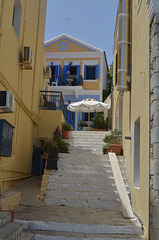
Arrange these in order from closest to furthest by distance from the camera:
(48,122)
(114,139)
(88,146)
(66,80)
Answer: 1. (114,139)
2. (88,146)
3. (48,122)
4. (66,80)

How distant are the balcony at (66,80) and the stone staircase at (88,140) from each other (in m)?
7.24

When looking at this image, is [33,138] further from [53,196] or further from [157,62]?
[157,62]

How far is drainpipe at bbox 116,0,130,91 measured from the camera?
27.9 ft


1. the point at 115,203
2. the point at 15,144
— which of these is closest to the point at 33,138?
the point at 15,144

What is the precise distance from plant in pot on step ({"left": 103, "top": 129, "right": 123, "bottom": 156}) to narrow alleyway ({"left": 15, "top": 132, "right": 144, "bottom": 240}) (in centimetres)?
92

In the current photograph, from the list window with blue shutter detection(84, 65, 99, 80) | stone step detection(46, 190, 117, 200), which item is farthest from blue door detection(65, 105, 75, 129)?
stone step detection(46, 190, 117, 200)

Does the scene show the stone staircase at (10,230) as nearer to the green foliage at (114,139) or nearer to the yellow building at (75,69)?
the green foliage at (114,139)

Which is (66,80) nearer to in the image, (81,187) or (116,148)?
(116,148)

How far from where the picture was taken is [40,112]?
1287 cm

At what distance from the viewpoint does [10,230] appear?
4.58 metres

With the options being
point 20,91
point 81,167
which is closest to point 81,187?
point 81,167

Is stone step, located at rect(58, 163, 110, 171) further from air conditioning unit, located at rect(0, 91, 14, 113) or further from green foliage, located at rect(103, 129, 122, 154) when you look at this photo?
air conditioning unit, located at rect(0, 91, 14, 113)

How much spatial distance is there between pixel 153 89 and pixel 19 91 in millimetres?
5287

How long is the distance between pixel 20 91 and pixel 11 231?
535cm
